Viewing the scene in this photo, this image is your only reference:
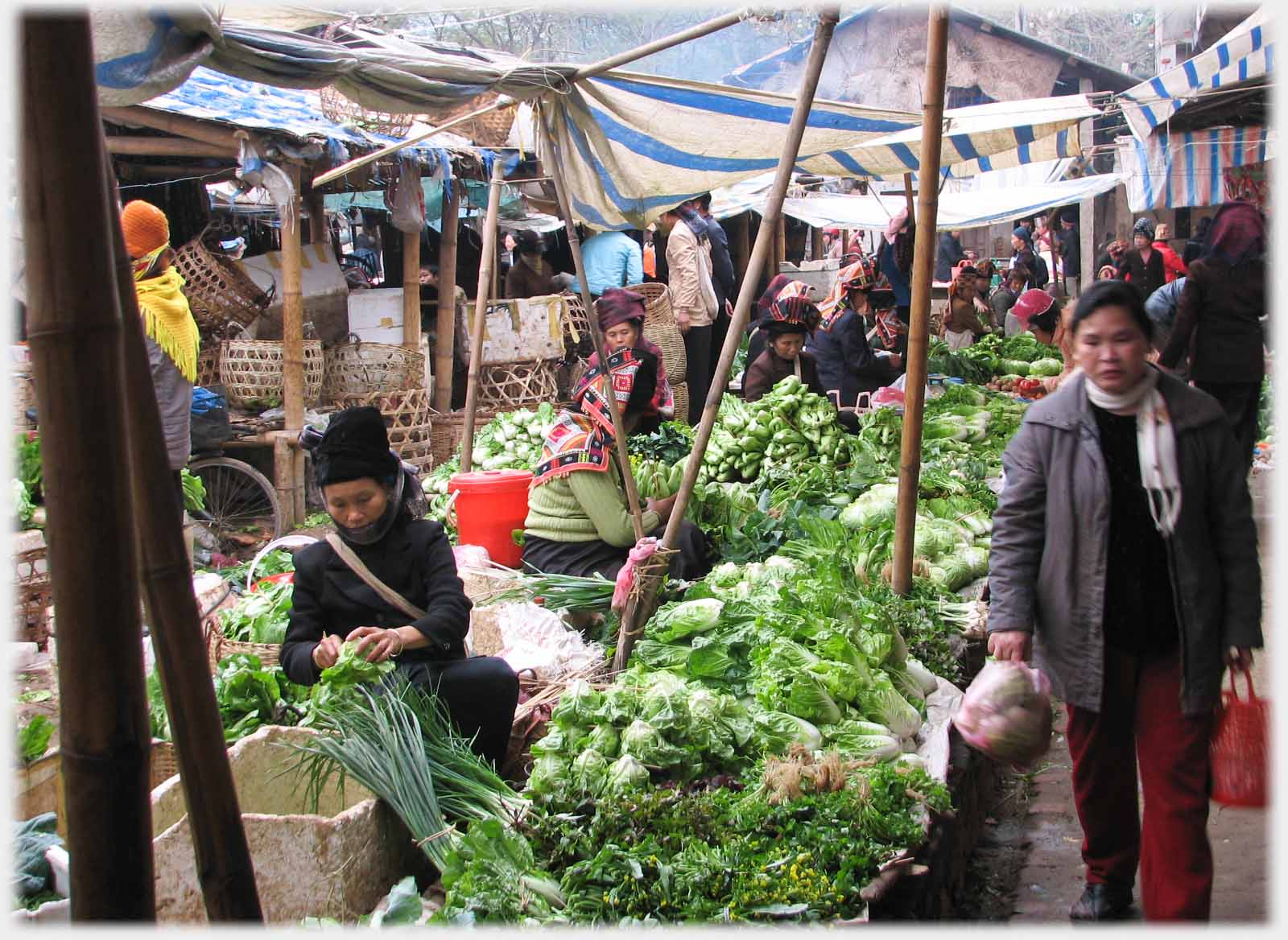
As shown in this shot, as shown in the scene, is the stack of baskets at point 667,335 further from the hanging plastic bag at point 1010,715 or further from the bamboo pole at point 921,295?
the hanging plastic bag at point 1010,715

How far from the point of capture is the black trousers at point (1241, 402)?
7145mm

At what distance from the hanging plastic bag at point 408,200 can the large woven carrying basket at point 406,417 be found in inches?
52.8

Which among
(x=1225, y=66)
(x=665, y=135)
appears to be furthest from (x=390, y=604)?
(x=1225, y=66)

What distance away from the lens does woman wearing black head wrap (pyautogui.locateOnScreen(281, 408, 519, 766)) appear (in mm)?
3387

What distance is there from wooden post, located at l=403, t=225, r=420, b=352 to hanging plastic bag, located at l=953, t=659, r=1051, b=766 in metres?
7.40

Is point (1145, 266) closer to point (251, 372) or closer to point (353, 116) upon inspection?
point (353, 116)

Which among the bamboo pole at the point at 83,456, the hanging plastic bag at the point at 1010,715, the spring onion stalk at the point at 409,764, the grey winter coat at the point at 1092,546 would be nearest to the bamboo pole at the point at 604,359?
the spring onion stalk at the point at 409,764

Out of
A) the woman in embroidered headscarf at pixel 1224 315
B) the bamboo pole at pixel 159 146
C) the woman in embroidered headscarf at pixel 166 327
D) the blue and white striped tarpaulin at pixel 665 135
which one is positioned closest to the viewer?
the blue and white striped tarpaulin at pixel 665 135

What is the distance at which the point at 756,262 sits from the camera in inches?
159

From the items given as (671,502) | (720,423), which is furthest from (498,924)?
(720,423)

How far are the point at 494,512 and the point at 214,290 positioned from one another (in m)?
3.63

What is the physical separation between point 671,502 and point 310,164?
4723 mm

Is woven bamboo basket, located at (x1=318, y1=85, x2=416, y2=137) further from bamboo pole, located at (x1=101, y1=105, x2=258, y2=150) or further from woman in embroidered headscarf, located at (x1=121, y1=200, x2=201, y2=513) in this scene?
woman in embroidered headscarf, located at (x1=121, y1=200, x2=201, y2=513)

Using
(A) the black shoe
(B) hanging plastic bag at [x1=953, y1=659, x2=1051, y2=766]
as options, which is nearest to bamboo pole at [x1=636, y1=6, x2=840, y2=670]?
(B) hanging plastic bag at [x1=953, y1=659, x2=1051, y2=766]
